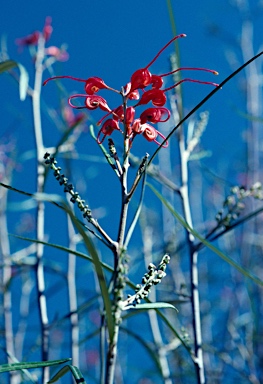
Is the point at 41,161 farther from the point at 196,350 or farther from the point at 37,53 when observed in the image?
the point at 196,350

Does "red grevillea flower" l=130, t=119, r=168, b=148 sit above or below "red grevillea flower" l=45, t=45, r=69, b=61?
below

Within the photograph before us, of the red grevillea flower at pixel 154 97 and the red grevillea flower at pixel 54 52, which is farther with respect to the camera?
the red grevillea flower at pixel 54 52

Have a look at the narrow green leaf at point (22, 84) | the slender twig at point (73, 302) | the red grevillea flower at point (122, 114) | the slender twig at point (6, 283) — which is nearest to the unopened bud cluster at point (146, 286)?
the red grevillea flower at point (122, 114)

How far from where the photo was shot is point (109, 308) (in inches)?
23.9

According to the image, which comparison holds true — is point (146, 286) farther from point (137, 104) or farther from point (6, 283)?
point (6, 283)

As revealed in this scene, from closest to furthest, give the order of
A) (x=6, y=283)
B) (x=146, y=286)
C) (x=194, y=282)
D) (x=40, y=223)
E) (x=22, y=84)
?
(x=146, y=286) < (x=22, y=84) < (x=194, y=282) < (x=40, y=223) < (x=6, y=283)

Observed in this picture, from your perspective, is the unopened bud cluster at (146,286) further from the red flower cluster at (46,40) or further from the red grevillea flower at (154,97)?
the red flower cluster at (46,40)

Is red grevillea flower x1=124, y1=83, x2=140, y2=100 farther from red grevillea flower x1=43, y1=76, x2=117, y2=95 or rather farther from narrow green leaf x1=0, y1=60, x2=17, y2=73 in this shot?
narrow green leaf x1=0, y1=60, x2=17, y2=73

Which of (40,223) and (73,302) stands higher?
(40,223)

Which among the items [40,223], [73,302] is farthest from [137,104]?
[73,302]

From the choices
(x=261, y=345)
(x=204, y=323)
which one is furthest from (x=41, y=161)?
(x=261, y=345)

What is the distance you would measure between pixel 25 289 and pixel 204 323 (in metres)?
0.88

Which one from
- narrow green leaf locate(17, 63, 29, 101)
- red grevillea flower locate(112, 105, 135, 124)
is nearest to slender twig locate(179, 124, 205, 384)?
red grevillea flower locate(112, 105, 135, 124)

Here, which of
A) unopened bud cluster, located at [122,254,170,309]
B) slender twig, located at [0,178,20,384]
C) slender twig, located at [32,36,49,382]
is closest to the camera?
unopened bud cluster, located at [122,254,170,309]
